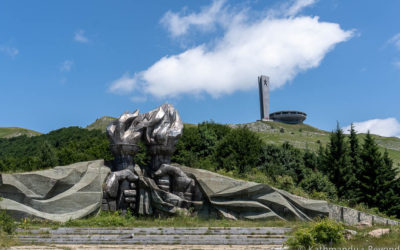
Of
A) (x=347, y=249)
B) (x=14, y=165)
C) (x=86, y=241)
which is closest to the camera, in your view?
(x=347, y=249)

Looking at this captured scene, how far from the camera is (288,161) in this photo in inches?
1443

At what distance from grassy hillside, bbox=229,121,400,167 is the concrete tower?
127 inches

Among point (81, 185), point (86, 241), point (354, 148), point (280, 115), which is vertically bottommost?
point (86, 241)

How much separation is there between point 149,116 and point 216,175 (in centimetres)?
417

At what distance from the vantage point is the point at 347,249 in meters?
9.69

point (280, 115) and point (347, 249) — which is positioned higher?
point (280, 115)

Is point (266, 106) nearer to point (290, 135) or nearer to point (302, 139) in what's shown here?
point (290, 135)

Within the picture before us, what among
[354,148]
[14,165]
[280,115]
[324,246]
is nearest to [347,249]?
[324,246]

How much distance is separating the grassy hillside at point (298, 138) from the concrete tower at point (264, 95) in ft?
10.6

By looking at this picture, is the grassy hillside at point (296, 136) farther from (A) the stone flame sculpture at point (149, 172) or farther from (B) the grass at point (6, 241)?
(B) the grass at point (6, 241)

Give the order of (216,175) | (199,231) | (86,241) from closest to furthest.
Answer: (86,241), (199,231), (216,175)

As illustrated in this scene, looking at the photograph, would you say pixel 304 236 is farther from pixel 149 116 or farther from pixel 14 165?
pixel 14 165

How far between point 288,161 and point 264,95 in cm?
4681

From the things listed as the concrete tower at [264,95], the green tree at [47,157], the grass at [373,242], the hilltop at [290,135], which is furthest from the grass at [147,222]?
the concrete tower at [264,95]
